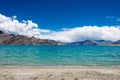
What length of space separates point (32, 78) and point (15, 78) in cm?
123

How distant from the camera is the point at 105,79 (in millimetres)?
15969

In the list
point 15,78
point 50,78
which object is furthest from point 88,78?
point 15,78

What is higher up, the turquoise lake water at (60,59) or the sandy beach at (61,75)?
the turquoise lake water at (60,59)

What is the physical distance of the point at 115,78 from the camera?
53.6 feet

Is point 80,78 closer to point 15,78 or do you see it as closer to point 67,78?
point 67,78

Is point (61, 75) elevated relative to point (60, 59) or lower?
lower

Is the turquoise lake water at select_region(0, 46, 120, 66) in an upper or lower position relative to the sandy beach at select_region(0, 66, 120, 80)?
upper

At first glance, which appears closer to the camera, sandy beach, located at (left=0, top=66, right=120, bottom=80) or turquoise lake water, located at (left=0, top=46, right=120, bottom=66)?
sandy beach, located at (left=0, top=66, right=120, bottom=80)

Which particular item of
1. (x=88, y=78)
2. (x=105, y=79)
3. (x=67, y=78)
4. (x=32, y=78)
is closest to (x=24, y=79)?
(x=32, y=78)

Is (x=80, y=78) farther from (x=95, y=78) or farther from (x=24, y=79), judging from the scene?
(x=24, y=79)

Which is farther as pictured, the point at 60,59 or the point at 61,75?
the point at 60,59

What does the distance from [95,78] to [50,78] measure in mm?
3197

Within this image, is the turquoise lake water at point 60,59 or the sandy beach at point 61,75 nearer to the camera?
the sandy beach at point 61,75

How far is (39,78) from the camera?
16.4 m
